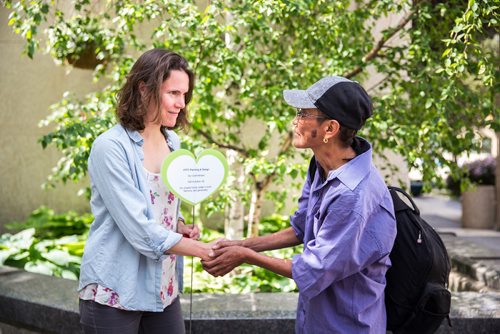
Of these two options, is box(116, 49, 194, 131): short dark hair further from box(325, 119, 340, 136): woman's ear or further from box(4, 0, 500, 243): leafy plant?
box(4, 0, 500, 243): leafy plant

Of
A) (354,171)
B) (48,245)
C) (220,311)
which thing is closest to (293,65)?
(220,311)

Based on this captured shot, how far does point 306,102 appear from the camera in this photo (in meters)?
2.41

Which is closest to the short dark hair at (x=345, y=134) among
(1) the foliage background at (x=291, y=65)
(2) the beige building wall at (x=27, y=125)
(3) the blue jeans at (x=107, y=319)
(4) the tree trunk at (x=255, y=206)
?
(3) the blue jeans at (x=107, y=319)

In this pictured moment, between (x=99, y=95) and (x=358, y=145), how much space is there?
11.3 feet

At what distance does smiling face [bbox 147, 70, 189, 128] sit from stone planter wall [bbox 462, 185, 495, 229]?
10794 mm

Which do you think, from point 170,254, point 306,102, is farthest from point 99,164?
point 306,102

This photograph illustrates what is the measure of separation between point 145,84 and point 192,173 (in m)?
0.45

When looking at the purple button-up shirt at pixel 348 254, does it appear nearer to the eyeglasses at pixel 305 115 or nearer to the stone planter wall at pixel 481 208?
the eyeglasses at pixel 305 115

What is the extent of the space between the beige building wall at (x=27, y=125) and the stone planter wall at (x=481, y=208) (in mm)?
7764

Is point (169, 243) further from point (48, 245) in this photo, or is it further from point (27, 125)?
point (27, 125)

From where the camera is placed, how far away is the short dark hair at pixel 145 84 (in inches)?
104

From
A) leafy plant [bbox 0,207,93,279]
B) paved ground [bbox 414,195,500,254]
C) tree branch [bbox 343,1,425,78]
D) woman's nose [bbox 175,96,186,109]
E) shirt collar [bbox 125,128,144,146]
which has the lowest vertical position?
paved ground [bbox 414,195,500,254]

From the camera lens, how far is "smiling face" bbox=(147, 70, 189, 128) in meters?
2.68

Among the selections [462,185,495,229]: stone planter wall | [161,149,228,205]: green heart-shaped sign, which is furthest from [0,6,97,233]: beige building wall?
[462,185,495,229]: stone planter wall
